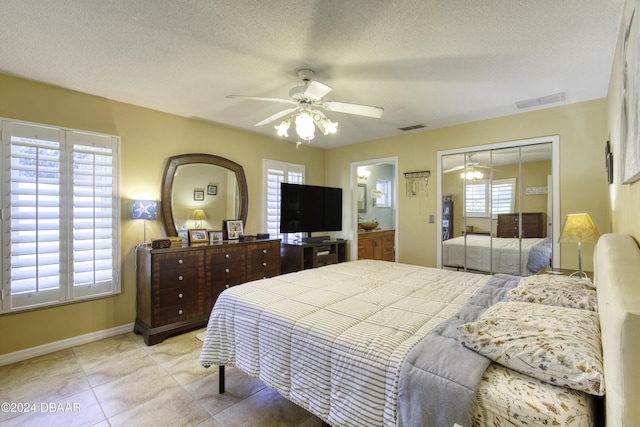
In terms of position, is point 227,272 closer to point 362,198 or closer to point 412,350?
point 412,350

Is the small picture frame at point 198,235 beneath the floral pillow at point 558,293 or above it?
above

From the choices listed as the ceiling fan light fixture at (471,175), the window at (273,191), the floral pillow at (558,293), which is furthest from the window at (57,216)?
the ceiling fan light fixture at (471,175)

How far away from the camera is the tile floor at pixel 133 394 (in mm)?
1939

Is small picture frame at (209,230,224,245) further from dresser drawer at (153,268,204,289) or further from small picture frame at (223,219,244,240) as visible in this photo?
dresser drawer at (153,268,204,289)

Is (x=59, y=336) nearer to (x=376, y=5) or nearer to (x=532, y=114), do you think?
(x=376, y=5)

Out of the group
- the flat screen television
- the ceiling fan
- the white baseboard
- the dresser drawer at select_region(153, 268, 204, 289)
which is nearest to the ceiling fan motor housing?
the ceiling fan

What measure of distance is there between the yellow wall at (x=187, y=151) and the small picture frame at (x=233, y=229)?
1.05 feet

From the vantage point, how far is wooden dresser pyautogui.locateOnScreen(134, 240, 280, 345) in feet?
10.0

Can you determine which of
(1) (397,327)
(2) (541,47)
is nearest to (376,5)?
(2) (541,47)

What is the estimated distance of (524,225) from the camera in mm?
3592

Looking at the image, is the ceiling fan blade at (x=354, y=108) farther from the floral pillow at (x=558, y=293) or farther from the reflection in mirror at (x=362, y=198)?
the reflection in mirror at (x=362, y=198)

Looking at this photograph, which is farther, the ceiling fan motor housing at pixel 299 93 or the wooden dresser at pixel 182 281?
the wooden dresser at pixel 182 281

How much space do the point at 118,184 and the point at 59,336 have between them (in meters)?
1.61

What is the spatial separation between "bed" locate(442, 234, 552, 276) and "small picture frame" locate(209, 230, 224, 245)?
3.10 m
